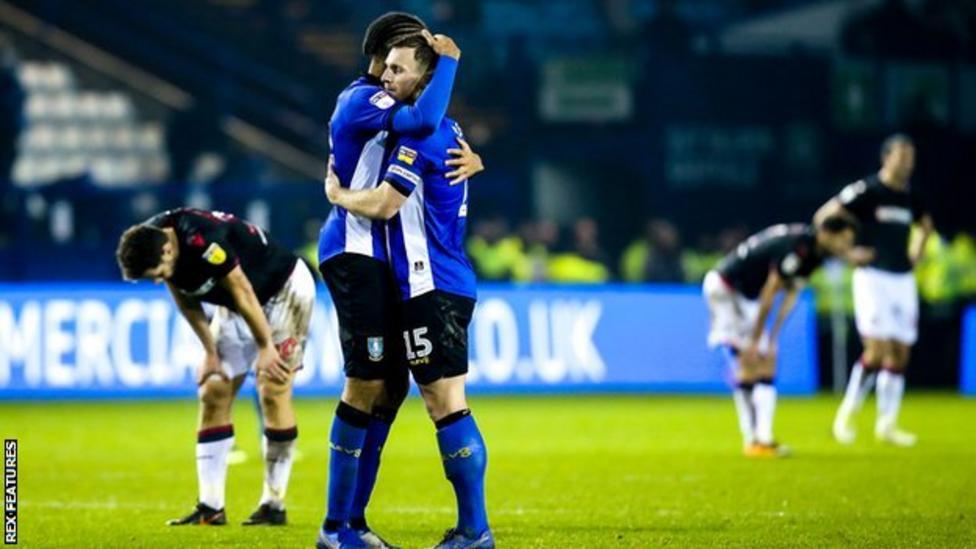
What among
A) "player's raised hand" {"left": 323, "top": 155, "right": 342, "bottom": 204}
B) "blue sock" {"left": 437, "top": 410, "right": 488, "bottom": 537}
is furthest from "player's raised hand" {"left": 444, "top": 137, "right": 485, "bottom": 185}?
"blue sock" {"left": 437, "top": 410, "right": 488, "bottom": 537}

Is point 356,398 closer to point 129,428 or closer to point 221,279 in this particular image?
point 221,279

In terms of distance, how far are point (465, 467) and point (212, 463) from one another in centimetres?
211

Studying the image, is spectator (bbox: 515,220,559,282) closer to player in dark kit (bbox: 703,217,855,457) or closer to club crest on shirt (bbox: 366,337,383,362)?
player in dark kit (bbox: 703,217,855,457)

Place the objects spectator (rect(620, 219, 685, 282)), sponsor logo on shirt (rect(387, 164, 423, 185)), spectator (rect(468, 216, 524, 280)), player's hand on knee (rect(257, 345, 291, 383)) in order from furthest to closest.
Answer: spectator (rect(620, 219, 685, 282)) → spectator (rect(468, 216, 524, 280)) → player's hand on knee (rect(257, 345, 291, 383)) → sponsor logo on shirt (rect(387, 164, 423, 185))

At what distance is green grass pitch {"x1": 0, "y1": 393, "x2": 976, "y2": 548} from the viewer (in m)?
8.21

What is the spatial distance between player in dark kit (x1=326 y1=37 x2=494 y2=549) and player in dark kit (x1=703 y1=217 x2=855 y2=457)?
6153mm

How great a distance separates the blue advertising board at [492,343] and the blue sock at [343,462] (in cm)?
1070

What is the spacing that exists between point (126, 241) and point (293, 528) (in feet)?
5.10

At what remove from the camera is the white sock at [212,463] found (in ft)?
28.7

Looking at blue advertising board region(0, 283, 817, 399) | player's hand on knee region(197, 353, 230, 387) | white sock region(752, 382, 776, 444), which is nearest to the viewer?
player's hand on knee region(197, 353, 230, 387)

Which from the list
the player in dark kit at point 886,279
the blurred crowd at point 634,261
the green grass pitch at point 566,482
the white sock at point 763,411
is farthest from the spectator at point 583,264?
the white sock at point 763,411

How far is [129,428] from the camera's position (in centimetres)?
1569

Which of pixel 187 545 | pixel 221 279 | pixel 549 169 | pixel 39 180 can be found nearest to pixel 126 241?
pixel 221 279

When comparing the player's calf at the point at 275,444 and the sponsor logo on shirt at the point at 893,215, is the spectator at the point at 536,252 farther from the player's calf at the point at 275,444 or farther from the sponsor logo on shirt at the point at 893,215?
the player's calf at the point at 275,444
